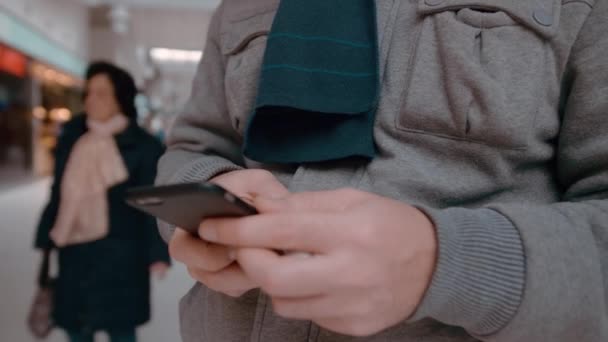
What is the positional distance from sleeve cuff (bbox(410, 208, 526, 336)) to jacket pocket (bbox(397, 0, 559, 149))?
0.48 feet

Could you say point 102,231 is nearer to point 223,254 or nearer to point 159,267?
point 159,267

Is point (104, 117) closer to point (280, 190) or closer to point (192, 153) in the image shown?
point (192, 153)

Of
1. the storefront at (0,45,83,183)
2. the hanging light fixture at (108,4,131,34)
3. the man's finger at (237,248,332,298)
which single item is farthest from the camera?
the storefront at (0,45,83,183)

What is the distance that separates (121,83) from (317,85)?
1.58 metres

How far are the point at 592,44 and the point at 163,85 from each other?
24.1 feet

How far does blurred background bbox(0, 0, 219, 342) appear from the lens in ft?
16.5

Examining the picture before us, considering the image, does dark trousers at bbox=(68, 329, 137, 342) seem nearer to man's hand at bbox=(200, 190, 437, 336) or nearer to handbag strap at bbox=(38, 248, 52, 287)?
handbag strap at bbox=(38, 248, 52, 287)

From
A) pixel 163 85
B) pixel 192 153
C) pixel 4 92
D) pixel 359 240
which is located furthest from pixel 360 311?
pixel 163 85

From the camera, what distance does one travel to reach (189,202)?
36 centimetres

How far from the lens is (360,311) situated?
0.33 m

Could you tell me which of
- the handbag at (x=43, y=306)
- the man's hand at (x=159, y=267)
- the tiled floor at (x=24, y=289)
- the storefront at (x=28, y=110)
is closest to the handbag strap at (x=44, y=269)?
the handbag at (x=43, y=306)

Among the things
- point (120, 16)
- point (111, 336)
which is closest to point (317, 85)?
point (111, 336)

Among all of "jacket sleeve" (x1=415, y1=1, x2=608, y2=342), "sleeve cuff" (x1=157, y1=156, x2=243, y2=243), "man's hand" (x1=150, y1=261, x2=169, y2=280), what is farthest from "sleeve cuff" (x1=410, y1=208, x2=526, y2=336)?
"man's hand" (x1=150, y1=261, x2=169, y2=280)

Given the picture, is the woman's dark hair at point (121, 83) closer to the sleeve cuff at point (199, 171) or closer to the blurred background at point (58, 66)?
the sleeve cuff at point (199, 171)
